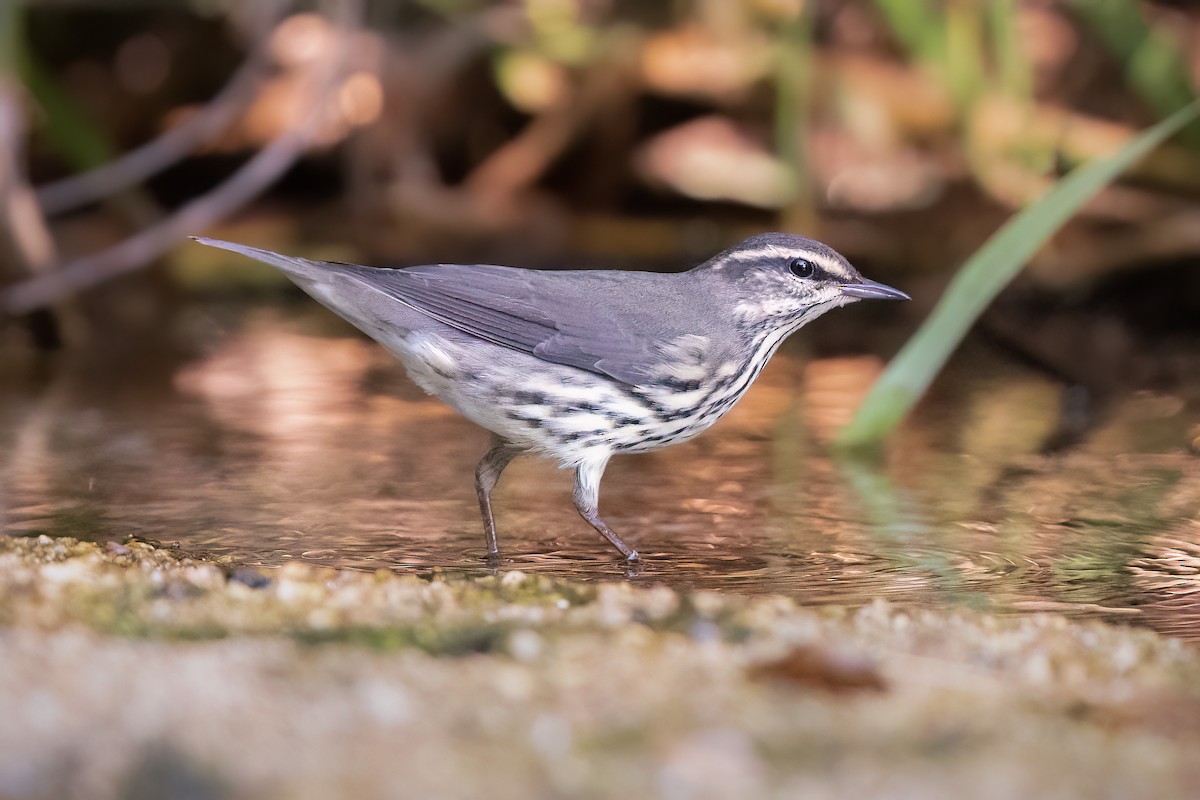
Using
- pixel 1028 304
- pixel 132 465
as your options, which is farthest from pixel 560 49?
pixel 132 465

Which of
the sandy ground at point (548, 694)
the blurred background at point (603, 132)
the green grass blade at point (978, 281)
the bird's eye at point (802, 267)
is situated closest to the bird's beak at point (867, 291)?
the bird's eye at point (802, 267)

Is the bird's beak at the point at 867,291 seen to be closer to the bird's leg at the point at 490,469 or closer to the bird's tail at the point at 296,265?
the bird's leg at the point at 490,469

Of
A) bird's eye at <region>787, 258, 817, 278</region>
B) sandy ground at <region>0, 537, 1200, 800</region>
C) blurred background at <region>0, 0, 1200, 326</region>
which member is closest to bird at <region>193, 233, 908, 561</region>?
bird's eye at <region>787, 258, 817, 278</region>

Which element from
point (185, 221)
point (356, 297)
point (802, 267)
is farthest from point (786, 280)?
point (185, 221)

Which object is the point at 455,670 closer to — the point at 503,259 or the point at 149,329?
the point at 149,329

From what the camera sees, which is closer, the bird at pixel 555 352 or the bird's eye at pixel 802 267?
the bird at pixel 555 352

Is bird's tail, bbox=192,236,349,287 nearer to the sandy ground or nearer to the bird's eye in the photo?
the sandy ground

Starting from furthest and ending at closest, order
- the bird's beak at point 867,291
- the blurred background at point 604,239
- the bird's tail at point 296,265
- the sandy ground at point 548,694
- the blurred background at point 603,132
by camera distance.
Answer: the blurred background at point 603,132 → the bird's beak at point 867,291 → the blurred background at point 604,239 → the bird's tail at point 296,265 → the sandy ground at point 548,694

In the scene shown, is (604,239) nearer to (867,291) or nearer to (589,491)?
(867,291)
